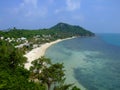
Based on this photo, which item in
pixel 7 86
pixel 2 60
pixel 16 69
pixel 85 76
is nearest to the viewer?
pixel 7 86

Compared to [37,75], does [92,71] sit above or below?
below

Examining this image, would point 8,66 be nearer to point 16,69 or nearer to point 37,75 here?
point 16,69

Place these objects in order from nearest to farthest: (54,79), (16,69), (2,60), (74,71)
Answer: (54,79) → (16,69) → (2,60) → (74,71)

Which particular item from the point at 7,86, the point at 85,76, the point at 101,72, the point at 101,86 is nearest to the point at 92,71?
the point at 101,72

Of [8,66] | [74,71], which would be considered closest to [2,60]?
[8,66]

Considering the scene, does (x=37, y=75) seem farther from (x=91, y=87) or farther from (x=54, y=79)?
(x=91, y=87)

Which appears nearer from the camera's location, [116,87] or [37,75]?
[37,75]
